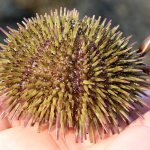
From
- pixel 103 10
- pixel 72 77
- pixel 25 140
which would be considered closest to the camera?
pixel 72 77

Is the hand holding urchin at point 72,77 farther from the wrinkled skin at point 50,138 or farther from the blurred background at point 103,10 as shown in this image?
the blurred background at point 103,10

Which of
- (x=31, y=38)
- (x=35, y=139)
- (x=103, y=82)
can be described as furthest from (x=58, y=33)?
(x=35, y=139)

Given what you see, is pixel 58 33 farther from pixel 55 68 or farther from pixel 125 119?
pixel 125 119

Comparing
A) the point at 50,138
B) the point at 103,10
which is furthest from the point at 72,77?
the point at 103,10

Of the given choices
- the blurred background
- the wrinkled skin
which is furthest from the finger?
the blurred background

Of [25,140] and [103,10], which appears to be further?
[103,10]

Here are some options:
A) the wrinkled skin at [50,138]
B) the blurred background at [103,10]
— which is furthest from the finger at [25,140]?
the blurred background at [103,10]

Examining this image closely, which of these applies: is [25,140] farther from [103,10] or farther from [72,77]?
[103,10]
